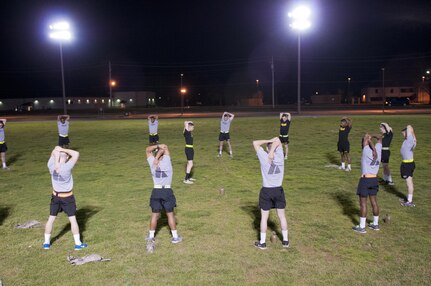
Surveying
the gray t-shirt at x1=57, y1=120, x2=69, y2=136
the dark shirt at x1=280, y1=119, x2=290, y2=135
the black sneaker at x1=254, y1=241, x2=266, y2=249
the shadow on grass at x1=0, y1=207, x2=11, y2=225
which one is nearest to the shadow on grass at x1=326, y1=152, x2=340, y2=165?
the dark shirt at x1=280, y1=119, x2=290, y2=135

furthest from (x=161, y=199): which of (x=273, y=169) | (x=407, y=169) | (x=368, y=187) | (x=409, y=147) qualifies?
(x=409, y=147)

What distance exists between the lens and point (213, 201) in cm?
1196

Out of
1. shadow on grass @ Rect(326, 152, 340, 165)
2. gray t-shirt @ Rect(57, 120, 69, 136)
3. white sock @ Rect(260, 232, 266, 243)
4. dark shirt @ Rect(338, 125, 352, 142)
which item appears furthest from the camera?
gray t-shirt @ Rect(57, 120, 69, 136)

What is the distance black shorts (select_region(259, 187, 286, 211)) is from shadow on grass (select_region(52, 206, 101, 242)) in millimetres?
4250

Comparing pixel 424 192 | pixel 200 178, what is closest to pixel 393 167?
pixel 424 192

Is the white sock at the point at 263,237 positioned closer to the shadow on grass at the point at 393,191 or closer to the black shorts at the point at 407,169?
the black shorts at the point at 407,169

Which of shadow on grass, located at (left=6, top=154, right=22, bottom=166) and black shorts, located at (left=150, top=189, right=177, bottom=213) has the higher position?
black shorts, located at (left=150, top=189, right=177, bottom=213)

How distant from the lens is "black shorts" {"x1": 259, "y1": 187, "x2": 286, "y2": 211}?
782 centimetres

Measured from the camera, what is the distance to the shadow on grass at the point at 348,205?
10.3 meters

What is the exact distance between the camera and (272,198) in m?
7.84

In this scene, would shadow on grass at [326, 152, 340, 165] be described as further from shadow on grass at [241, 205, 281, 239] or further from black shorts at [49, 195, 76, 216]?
black shorts at [49, 195, 76, 216]

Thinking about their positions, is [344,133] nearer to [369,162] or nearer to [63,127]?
[369,162]

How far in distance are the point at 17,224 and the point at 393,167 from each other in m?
14.4

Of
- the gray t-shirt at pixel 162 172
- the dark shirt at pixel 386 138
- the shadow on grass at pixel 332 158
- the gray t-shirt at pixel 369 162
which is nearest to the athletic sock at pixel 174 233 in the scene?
the gray t-shirt at pixel 162 172
